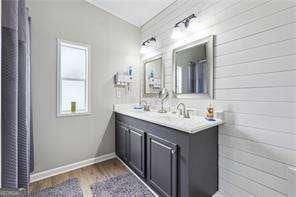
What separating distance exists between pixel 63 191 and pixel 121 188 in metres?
0.71

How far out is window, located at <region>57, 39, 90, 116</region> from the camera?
245cm

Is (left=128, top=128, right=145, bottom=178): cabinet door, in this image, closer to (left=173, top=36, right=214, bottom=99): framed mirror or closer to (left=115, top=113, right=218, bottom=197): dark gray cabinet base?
(left=115, top=113, right=218, bottom=197): dark gray cabinet base

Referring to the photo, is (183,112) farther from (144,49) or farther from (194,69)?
(144,49)

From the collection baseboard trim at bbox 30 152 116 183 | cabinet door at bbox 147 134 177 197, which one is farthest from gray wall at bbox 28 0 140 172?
cabinet door at bbox 147 134 177 197

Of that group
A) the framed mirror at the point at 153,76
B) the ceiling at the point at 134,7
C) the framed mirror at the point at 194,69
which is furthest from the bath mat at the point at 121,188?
the ceiling at the point at 134,7

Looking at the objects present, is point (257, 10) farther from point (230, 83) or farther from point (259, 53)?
point (230, 83)

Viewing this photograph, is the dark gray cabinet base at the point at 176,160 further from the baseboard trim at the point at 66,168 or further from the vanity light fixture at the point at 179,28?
the vanity light fixture at the point at 179,28

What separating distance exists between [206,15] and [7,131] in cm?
220

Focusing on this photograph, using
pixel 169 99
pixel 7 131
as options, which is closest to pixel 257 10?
pixel 169 99

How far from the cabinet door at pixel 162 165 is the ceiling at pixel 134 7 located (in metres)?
2.06

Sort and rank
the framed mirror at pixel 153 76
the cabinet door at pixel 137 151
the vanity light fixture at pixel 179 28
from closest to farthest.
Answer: the cabinet door at pixel 137 151 < the vanity light fixture at pixel 179 28 < the framed mirror at pixel 153 76

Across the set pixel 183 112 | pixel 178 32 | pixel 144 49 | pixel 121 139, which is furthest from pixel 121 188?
pixel 144 49

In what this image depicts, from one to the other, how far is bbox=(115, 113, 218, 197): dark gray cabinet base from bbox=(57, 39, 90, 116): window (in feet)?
3.72

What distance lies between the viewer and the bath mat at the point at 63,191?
1.87 meters
